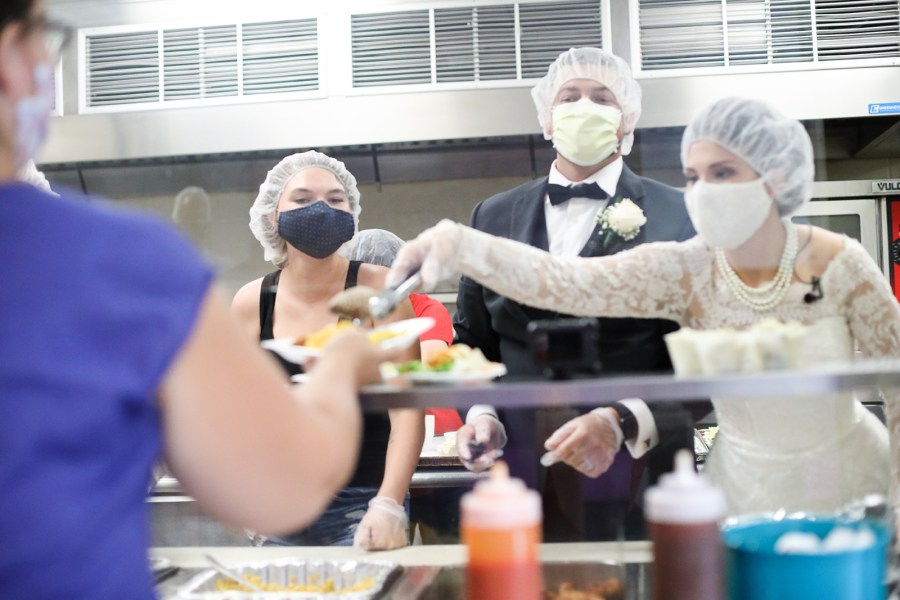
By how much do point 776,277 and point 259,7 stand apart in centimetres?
168

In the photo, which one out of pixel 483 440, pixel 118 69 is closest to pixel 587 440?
pixel 483 440

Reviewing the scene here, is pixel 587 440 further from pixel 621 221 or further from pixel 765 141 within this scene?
pixel 765 141

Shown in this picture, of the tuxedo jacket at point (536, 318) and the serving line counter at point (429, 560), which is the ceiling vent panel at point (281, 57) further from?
the serving line counter at point (429, 560)

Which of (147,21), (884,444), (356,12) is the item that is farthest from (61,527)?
Answer: (147,21)

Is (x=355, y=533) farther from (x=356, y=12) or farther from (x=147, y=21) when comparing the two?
(x=147, y=21)

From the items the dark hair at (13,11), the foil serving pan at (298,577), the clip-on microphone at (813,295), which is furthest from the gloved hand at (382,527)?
the dark hair at (13,11)

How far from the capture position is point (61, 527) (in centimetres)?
78

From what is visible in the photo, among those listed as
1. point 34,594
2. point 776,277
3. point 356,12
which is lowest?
point 34,594

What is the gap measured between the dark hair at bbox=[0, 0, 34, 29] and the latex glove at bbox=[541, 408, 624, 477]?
1124 millimetres

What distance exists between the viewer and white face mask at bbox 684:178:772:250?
1.44 metres

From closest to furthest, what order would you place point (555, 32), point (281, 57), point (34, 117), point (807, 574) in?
point (34, 117), point (807, 574), point (555, 32), point (281, 57)

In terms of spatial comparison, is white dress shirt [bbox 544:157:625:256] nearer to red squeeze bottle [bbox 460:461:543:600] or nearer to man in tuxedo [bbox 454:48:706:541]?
man in tuxedo [bbox 454:48:706:541]

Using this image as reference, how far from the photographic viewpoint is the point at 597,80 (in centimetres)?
175

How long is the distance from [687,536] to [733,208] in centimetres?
62
